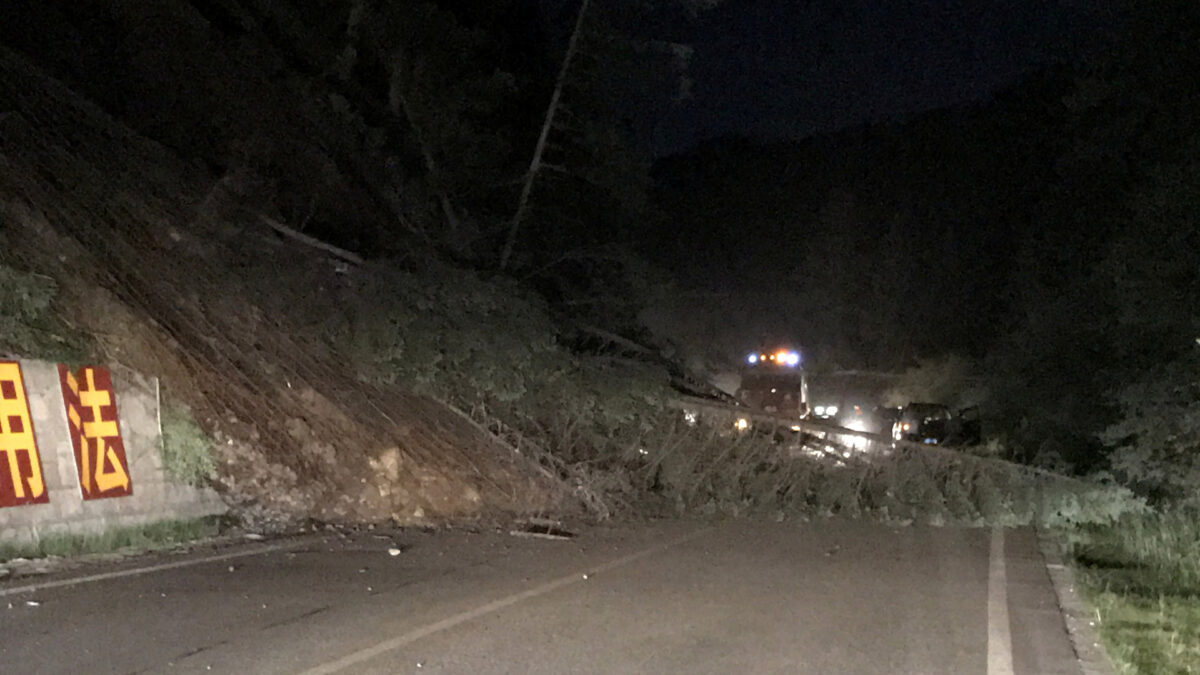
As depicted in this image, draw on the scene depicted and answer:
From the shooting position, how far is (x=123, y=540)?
10688mm

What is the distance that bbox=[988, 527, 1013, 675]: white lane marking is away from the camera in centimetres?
719

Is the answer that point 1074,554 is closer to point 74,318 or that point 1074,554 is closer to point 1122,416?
point 1122,416

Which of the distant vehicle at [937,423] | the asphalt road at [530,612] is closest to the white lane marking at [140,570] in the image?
the asphalt road at [530,612]

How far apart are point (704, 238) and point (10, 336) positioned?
42.2 m

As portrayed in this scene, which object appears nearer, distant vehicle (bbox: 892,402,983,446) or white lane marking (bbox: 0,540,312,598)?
white lane marking (bbox: 0,540,312,598)

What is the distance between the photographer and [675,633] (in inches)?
308

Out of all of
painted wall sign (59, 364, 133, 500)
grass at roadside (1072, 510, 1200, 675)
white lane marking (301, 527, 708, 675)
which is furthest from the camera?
painted wall sign (59, 364, 133, 500)

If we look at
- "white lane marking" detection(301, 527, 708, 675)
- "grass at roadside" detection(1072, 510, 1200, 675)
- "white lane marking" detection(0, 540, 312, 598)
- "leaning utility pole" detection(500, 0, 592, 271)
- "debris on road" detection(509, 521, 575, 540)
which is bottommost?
"grass at roadside" detection(1072, 510, 1200, 675)

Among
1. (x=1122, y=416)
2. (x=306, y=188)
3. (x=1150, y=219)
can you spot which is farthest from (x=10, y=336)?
(x=1122, y=416)

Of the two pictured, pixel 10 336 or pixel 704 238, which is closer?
pixel 10 336

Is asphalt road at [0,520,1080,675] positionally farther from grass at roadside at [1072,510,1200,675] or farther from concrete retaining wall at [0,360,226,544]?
concrete retaining wall at [0,360,226,544]

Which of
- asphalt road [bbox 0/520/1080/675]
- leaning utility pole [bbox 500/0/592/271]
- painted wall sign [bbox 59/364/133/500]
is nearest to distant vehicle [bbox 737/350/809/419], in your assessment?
leaning utility pole [bbox 500/0/592/271]

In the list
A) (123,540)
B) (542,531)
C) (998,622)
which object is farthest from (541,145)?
(998,622)

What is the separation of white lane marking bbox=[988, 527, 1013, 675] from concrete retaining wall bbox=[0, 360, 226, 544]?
8284mm
